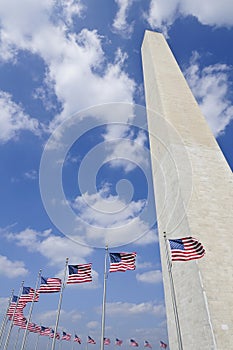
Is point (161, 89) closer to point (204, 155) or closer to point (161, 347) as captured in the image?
point (204, 155)

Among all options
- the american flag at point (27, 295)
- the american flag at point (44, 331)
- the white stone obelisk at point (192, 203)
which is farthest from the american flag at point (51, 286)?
the american flag at point (44, 331)

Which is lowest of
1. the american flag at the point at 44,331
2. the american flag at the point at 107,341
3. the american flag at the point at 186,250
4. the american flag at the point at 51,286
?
the american flag at the point at 186,250

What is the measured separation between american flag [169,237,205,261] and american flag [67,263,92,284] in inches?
214

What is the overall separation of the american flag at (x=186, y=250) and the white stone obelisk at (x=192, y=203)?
3.74 metres

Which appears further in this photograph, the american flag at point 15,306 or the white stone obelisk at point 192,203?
the american flag at point 15,306

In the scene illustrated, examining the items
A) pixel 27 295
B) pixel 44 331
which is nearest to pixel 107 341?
pixel 44 331

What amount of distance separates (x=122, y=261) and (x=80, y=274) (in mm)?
2998

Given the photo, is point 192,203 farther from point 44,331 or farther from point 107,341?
point 107,341

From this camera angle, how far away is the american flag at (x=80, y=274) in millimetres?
15953

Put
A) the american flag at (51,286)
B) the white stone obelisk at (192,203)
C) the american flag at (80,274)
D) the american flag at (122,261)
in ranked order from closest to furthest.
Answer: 1. the american flag at (122,261)
2. the white stone obelisk at (192,203)
3. the american flag at (80,274)
4. the american flag at (51,286)

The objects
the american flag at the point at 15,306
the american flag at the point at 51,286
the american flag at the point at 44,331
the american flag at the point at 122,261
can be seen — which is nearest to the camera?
the american flag at the point at 122,261

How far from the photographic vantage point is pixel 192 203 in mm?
19469

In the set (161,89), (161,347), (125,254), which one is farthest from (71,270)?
(161,347)

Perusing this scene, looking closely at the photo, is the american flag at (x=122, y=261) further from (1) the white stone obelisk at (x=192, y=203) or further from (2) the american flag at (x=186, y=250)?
(1) the white stone obelisk at (x=192, y=203)
